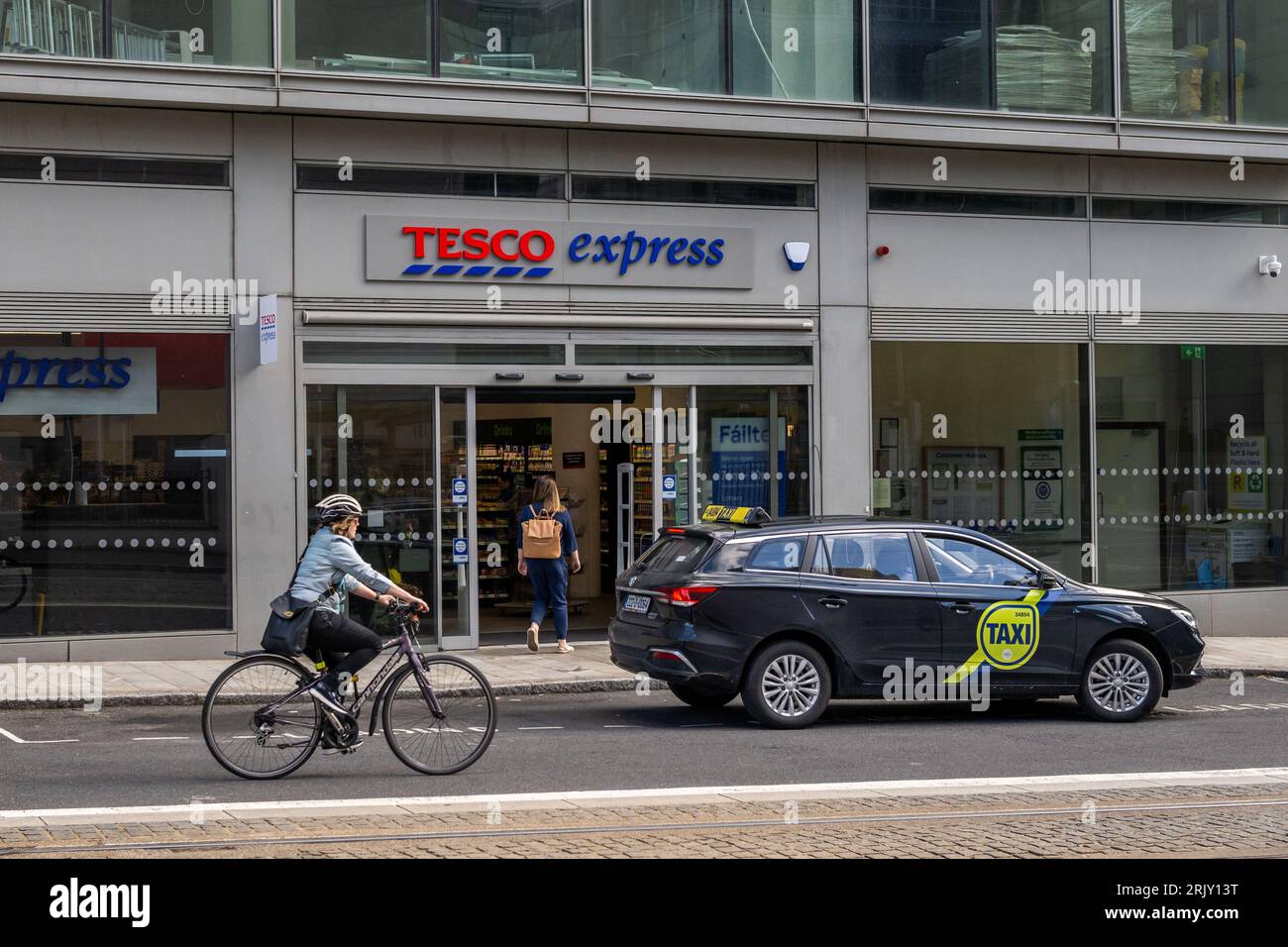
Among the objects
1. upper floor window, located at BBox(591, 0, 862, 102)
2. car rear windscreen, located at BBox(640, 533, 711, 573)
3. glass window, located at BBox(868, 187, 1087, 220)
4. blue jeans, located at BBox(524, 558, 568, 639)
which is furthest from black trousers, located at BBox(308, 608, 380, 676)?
glass window, located at BBox(868, 187, 1087, 220)

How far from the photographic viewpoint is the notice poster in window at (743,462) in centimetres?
1780

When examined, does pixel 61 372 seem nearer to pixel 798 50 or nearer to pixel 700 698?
pixel 700 698

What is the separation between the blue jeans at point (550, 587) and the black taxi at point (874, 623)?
142 inches

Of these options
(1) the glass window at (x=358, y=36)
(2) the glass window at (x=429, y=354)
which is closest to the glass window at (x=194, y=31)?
(1) the glass window at (x=358, y=36)

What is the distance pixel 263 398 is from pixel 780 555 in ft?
22.1

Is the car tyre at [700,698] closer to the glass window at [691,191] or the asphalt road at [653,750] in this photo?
the asphalt road at [653,750]

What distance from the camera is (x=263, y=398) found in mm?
16000

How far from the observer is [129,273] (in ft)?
51.5

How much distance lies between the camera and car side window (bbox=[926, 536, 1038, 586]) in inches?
475

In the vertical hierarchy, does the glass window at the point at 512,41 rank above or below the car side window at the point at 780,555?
above

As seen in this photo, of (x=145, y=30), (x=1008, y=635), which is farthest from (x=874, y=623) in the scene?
(x=145, y=30)

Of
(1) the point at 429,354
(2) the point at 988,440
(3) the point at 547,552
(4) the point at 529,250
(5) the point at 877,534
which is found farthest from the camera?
(2) the point at 988,440

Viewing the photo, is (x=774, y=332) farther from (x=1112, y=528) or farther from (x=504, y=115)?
(x=1112, y=528)
